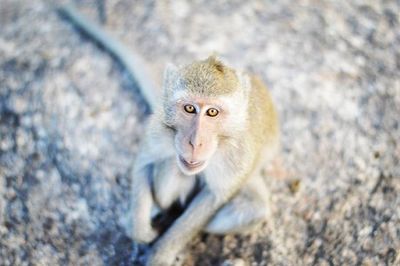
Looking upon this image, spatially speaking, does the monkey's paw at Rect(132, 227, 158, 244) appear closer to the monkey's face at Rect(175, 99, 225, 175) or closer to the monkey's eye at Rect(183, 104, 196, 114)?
the monkey's face at Rect(175, 99, 225, 175)

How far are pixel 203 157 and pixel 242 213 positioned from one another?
800mm

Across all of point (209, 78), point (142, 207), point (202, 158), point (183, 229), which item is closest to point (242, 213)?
point (183, 229)

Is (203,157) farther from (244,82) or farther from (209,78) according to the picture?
(244,82)

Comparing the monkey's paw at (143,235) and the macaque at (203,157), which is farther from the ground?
the macaque at (203,157)

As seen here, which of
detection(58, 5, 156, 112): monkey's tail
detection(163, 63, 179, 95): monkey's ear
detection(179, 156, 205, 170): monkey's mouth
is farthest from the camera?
detection(58, 5, 156, 112): monkey's tail

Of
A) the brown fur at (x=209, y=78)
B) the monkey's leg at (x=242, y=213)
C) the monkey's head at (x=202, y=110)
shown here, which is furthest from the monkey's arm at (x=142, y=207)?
the brown fur at (x=209, y=78)

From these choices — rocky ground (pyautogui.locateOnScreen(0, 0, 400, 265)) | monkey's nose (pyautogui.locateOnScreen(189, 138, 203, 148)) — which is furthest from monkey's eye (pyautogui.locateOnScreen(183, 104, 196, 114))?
rocky ground (pyautogui.locateOnScreen(0, 0, 400, 265))

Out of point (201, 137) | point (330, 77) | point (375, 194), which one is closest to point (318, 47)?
point (330, 77)

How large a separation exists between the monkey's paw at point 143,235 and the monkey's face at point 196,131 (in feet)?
2.59

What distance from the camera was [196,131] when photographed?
2938mm

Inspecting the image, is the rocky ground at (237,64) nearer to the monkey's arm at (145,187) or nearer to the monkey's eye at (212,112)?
the monkey's arm at (145,187)

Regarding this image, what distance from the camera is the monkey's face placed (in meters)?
2.95

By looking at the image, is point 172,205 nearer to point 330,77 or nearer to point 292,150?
point 292,150

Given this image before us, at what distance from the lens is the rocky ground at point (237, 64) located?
378 cm
